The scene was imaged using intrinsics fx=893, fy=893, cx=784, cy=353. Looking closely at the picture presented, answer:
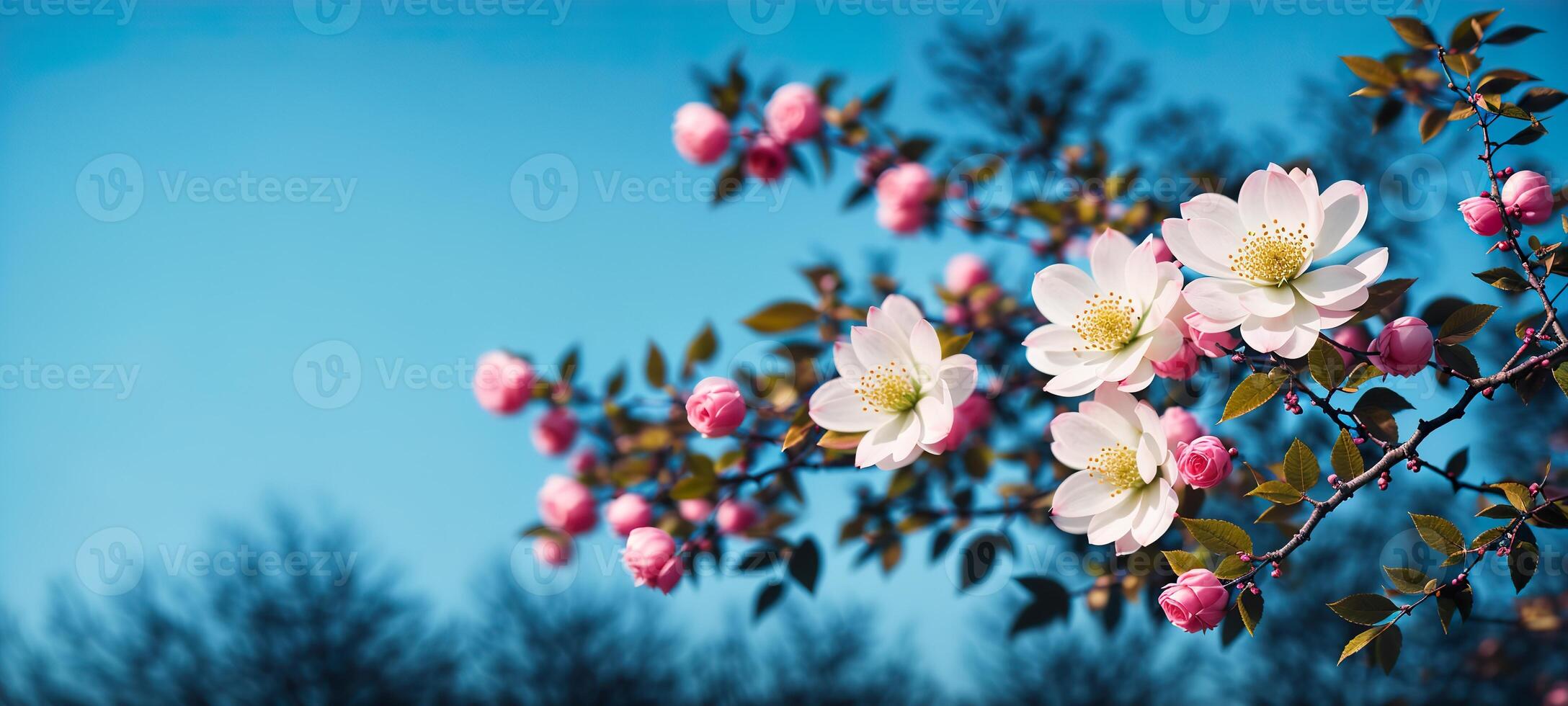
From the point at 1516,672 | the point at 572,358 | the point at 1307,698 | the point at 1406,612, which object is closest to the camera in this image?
the point at 1406,612

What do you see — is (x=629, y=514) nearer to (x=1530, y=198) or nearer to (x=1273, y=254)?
(x=1273, y=254)

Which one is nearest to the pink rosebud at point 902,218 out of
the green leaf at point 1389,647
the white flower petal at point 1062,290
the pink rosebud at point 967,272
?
the pink rosebud at point 967,272

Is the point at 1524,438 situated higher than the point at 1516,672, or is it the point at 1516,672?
the point at 1524,438

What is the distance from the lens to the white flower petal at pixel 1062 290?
0.77 metres

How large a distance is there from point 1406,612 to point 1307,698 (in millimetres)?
2282

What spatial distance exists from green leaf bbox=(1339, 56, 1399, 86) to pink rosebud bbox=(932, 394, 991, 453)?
63cm

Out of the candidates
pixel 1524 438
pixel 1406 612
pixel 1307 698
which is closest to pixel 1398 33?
pixel 1406 612

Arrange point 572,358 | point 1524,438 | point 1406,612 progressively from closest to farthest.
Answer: point 1406,612
point 572,358
point 1524,438

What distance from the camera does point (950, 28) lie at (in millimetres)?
1971

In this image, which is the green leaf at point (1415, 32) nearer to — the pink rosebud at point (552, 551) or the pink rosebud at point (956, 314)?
the pink rosebud at point (956, 314)

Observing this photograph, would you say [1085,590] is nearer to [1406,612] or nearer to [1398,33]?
[1406,612]

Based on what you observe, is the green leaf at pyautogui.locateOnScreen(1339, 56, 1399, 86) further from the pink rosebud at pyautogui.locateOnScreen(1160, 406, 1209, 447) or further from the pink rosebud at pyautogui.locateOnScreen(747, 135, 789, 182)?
the pink rosebud at pyautogui.locateOnScreen(747, 135, 789, 182)

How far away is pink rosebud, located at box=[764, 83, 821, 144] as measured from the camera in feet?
4.80

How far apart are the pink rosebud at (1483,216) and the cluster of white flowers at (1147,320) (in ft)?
0.45
